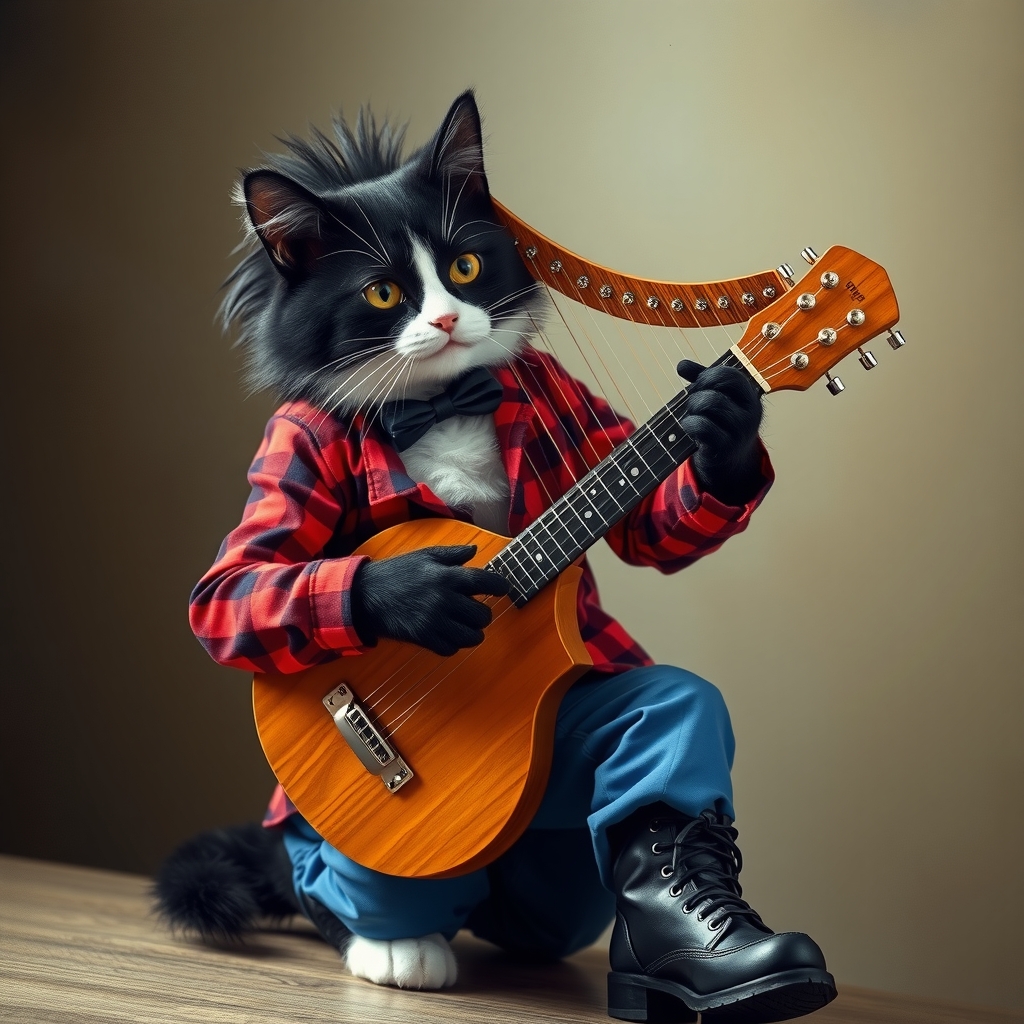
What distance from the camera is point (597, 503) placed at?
1019mm

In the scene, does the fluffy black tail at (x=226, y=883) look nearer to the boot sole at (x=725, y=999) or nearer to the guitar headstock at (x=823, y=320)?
the boot sole at (x=725, y=999)

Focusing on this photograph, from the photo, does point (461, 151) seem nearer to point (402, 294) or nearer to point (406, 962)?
point (402, 294)

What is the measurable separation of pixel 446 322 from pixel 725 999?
63 cm

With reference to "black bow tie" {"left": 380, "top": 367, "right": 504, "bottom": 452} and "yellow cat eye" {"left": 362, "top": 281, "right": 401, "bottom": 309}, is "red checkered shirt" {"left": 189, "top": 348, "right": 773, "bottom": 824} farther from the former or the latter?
"yellow cat eye" {"left": 362, "top": 281, "right": 401, "bottom": 309}

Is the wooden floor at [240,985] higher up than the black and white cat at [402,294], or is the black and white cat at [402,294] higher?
the black and white cat at [402,294]

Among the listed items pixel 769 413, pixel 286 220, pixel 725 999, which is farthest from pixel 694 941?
pixel 769 413

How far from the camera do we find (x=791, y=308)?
973 millimetres

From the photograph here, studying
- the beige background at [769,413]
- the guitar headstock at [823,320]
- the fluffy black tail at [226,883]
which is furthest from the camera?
the beige background at [769,413]

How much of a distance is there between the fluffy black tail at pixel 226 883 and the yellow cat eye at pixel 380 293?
62 centimetres

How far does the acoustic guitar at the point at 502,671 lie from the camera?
3.20 feet

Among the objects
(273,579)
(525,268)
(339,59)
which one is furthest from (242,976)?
(339,59)

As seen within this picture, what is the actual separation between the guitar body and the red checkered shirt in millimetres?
42

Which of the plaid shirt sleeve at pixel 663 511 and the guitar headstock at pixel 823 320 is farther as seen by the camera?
the plaid shirt sleeve at pixel 663 511

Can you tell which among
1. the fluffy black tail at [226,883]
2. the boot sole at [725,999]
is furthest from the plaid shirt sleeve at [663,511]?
the fluffy black tail at [226,883]
